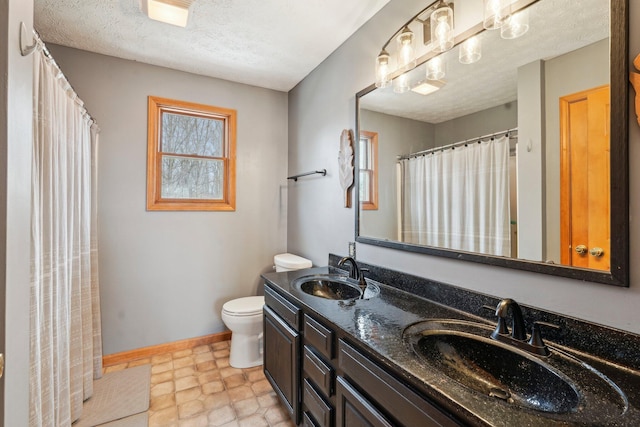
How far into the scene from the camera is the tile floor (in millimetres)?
1848

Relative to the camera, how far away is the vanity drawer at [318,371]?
1.29 m

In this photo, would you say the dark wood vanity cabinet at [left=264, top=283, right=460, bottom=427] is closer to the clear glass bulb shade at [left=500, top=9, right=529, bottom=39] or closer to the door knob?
the door knob

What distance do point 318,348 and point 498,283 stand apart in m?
0.84

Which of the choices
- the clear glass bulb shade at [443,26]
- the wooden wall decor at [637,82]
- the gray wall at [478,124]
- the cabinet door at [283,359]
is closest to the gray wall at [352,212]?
the wooden wall decor at [637,82]

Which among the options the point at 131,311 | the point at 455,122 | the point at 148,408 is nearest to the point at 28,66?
the point at 455,122

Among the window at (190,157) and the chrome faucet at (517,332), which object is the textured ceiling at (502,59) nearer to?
the chrome faucet at (517,332)

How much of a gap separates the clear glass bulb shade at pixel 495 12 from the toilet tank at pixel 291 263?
6.75 feet

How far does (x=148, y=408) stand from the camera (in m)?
1.94

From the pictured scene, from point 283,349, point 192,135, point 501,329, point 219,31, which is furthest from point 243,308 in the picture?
point 219,31

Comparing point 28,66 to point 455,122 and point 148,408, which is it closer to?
point 455,122

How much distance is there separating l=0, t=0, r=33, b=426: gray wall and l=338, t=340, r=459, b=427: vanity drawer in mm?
1003

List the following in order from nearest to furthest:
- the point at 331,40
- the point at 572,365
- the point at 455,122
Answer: the point at 572,365, the point at 455,122, the point at 331,40

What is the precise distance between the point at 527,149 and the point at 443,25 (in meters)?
0.73

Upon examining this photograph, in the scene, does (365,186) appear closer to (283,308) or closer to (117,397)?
(283,308)
